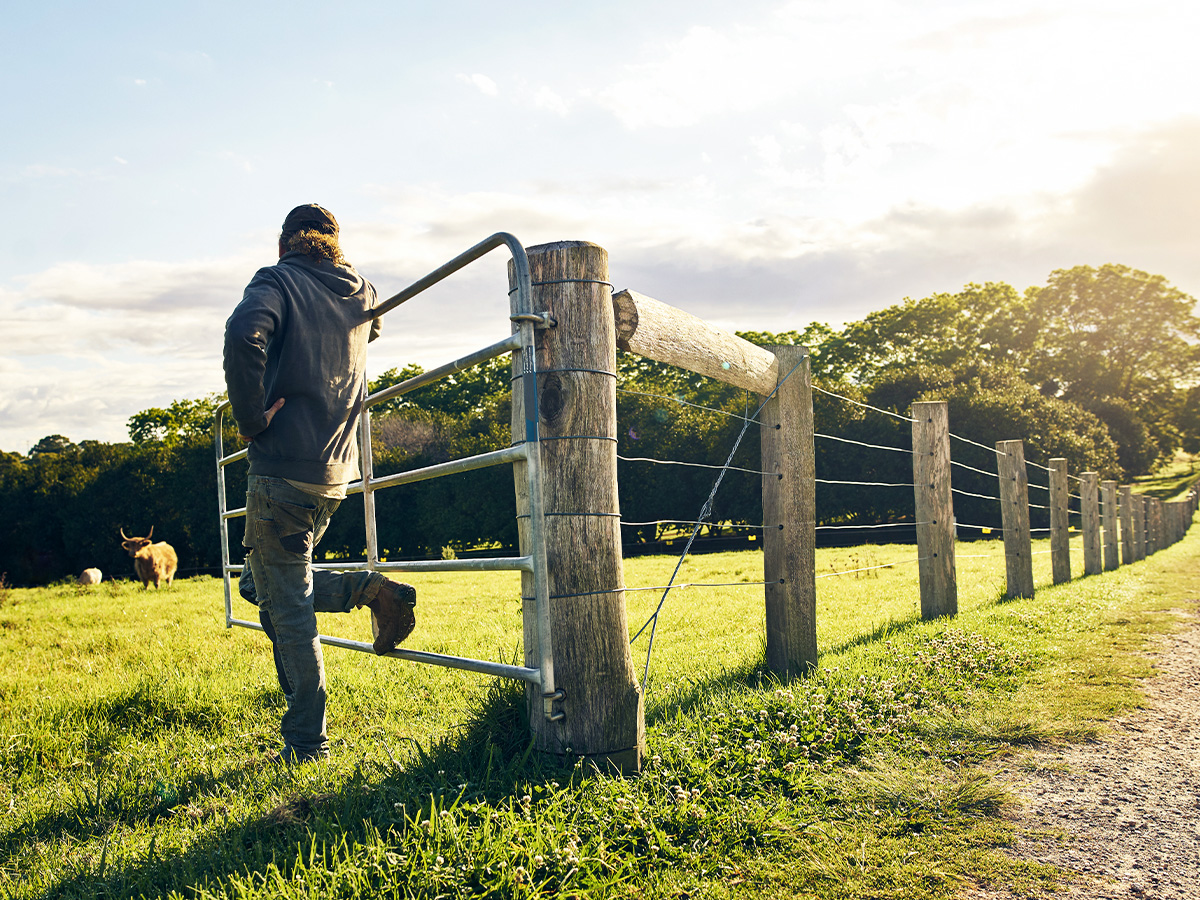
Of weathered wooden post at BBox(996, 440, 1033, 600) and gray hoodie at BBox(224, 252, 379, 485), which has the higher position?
gray hoodie at BBox(224, 252, 379, 485)

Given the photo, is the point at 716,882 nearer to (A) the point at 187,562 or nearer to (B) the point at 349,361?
(B) the point at 349,361

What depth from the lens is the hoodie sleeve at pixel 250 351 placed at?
2.94 metres

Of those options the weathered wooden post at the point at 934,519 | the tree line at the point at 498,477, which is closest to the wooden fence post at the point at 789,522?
the weathered wooden post at the point at 934,519

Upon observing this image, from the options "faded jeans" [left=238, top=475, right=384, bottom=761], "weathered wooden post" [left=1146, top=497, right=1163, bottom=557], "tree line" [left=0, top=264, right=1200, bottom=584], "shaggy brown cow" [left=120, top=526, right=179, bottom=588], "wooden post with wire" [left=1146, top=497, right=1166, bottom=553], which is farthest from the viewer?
"tree line" [left=0, top=264, right=1200, bottom=584]

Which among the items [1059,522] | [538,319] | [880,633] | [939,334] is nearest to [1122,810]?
[538,319]

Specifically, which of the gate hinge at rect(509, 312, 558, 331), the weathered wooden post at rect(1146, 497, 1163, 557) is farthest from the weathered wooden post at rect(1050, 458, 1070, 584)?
the gate hinge at rect(509, 312, 558, 331)

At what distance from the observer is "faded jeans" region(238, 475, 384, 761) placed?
10.5 ft

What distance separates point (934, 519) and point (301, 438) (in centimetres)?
546

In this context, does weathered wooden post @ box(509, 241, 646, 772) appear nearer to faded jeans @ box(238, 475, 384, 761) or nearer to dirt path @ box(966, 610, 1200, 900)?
faded jeans @ box(238, 475, 384, 761)

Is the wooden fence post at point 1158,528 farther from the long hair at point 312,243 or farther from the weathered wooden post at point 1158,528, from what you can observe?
the long hair at point 312,243

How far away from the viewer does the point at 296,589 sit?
3293 mm

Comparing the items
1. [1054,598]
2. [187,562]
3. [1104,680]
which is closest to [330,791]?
[1104,680]

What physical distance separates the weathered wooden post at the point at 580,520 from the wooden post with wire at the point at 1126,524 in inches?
614

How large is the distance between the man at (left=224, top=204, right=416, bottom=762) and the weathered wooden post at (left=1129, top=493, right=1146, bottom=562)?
16.7m
